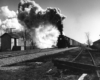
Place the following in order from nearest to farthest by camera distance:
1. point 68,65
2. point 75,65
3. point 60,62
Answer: point 75,65 → point 68,65 → point 60,62

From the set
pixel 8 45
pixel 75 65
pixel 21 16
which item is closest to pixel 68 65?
pixel 75 65

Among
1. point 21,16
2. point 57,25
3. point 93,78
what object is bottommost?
point 93,78

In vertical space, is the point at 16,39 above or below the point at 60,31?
below

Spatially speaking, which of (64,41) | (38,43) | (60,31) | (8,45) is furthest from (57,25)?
(8,45)

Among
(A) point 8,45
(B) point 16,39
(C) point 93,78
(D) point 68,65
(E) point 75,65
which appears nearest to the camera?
(C) point 93,78

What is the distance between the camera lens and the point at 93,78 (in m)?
3.12

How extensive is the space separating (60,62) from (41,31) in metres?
41.3

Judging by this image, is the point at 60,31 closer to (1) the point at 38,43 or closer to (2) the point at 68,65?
(1) the point at 38,43

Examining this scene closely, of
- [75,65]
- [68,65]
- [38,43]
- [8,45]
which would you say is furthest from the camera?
[38,43]

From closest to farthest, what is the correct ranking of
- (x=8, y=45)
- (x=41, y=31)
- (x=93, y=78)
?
1. (x=93, y=78)
2. (x=8, y=45)
3. (x=41, y=31)

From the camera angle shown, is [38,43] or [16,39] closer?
[16,39]

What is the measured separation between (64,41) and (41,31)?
63.2 feet

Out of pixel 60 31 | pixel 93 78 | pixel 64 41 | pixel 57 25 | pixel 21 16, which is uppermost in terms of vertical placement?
pixel 21 16

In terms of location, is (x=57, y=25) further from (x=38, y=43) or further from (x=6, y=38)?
(x=6, y=38)
